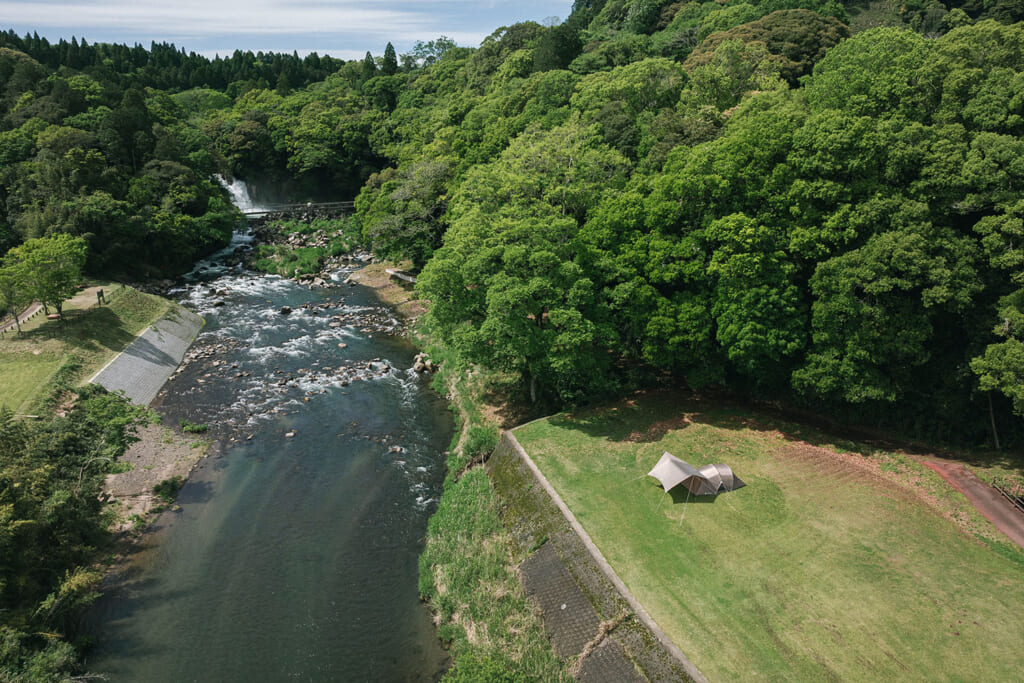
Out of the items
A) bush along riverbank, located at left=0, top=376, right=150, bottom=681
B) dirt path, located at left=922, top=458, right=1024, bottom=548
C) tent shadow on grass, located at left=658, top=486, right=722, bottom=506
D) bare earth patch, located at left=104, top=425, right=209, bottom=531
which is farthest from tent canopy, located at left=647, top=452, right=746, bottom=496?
bare earth patch, located at left=104, top=425, right=209, bottom=531

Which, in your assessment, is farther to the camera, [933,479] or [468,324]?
[468,324]

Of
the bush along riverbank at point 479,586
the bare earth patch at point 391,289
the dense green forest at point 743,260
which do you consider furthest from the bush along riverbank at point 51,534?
the bare earth patch at point 391,289

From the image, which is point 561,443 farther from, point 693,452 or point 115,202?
point 115,202

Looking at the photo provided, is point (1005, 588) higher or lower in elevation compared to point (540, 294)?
lower

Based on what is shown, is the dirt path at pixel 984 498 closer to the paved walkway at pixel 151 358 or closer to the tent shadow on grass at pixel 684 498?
the tent shadow on grass at pixel 684 498

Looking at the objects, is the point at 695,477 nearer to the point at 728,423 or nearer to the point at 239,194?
the point at 728,423

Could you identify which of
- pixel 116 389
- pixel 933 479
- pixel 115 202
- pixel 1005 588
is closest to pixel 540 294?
pixel 933 479

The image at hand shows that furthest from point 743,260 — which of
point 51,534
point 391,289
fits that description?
point 391,289
